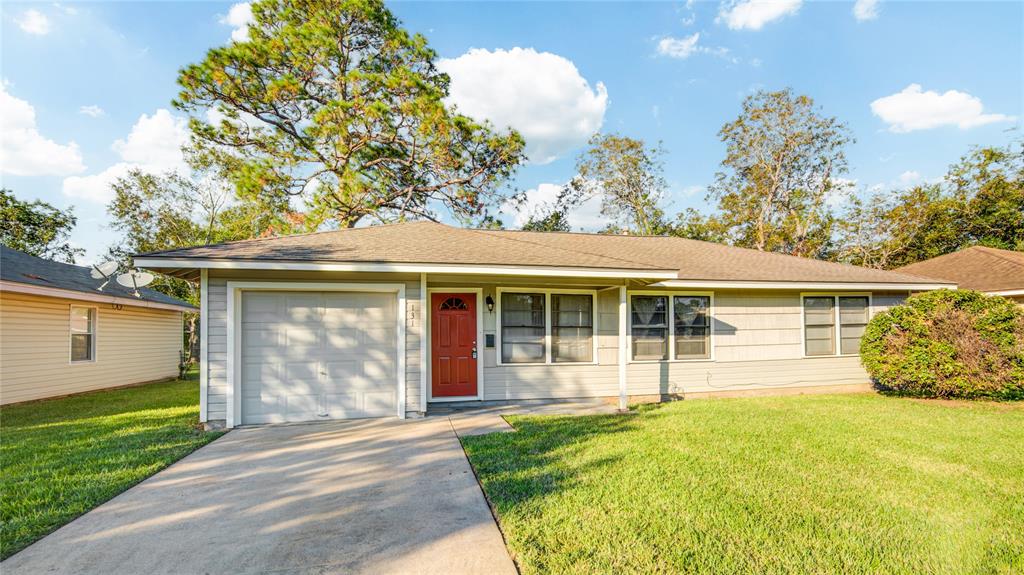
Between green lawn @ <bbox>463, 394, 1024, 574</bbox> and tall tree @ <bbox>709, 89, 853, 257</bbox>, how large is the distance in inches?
706

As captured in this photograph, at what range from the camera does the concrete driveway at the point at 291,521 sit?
2594 millimetres

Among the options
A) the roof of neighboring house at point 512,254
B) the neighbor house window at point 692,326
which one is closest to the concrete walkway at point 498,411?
the neighbor house window at point 692,326

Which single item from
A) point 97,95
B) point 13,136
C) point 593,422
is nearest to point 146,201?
point 13,136

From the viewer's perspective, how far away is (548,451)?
185 inches

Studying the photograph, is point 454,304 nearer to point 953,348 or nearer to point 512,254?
point 512,254

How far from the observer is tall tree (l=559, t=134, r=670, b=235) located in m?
23.5

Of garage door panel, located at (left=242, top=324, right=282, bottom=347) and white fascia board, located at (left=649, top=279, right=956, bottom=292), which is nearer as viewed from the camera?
garage door panel, located at (left=242, top=324, right=282, bottom=347)

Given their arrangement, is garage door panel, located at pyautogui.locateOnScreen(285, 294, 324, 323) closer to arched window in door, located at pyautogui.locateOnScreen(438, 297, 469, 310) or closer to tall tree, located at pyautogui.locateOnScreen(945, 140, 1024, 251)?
arched window in door, located at pyautogui.locateOnScreen(438, 297, 469, 310)

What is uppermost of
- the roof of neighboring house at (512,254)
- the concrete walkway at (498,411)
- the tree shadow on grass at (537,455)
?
the roof of neighboring house at (512,254)

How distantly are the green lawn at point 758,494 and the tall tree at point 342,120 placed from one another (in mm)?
11904

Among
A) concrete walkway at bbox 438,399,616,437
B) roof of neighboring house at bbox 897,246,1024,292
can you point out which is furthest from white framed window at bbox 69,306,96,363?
roof of neighboring house at bbox 897,246,1024,292

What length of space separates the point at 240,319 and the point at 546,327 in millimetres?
4852

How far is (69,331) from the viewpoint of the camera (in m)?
9.65

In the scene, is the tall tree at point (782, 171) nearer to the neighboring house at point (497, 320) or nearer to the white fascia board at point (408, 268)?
the neighboring house at point (497, 320)
